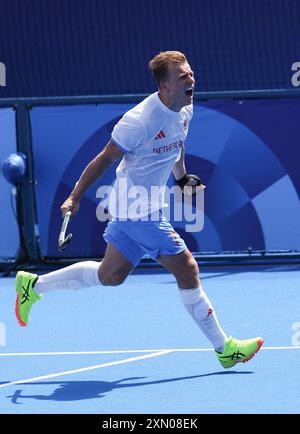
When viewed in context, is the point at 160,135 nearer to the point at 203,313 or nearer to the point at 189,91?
the point at 189,91

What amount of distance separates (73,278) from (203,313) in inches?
37.9

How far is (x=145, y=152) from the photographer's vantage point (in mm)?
6918

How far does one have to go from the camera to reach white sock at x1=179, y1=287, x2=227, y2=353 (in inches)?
275

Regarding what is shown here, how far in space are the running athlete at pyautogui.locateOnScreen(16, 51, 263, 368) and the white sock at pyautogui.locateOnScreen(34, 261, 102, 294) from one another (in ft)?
0.05

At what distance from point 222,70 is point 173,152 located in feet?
40.8

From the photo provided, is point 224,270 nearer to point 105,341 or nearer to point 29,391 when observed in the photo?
point 105,341

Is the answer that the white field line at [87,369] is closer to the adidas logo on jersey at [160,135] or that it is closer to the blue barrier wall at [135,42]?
the adidas logo on jersey at [160,135]

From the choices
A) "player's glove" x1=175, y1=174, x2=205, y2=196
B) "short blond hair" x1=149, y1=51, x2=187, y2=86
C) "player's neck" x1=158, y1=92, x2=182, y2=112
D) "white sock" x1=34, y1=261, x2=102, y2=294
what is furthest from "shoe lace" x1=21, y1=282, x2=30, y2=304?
"short blond hair" x1=149, y1=51, x2=187, y2=86

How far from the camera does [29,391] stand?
261 inches

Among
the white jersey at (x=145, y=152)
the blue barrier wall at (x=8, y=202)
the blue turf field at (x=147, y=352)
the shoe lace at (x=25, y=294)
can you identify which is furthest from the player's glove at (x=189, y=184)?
the blue barrier wall at (x=8, y=202)

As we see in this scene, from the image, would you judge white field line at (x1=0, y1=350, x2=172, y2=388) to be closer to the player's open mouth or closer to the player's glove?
the player's glove

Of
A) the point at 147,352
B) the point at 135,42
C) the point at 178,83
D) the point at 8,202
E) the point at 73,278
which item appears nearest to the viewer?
the point at 178,83

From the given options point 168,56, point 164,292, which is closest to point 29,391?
point 168,56

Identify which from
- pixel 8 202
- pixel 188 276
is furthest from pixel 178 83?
pixel 8 202
